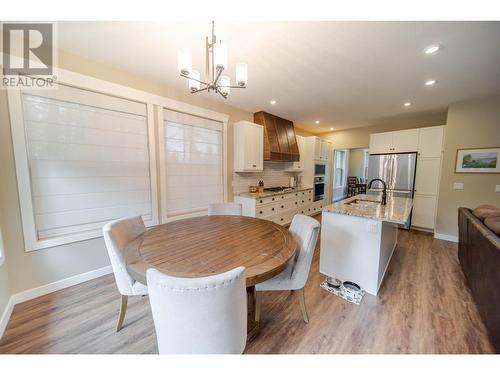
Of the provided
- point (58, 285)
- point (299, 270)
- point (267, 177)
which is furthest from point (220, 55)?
point (267, 177)

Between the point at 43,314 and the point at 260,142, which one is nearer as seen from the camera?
the point at 43,314

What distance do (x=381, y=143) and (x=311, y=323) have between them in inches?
171

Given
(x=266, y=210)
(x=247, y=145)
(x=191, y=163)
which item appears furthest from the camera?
(x=266, y=210)

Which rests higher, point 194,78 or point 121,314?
point 194,78

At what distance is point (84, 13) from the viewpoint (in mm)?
1322

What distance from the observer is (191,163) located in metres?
3.11

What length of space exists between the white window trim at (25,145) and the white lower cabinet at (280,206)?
4.32 ft

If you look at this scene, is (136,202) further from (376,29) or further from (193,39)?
(376,29)

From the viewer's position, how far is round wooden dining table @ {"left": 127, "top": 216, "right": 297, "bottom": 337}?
1112 mm

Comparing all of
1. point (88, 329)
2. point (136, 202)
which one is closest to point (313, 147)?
point (136, 202)

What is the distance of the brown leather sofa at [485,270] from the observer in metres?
1.34

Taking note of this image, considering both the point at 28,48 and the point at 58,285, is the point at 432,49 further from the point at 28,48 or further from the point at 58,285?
the point at 58,285

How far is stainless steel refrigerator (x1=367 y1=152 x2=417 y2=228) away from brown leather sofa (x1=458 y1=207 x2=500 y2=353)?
2.03 metres

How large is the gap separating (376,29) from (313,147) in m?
3.55
